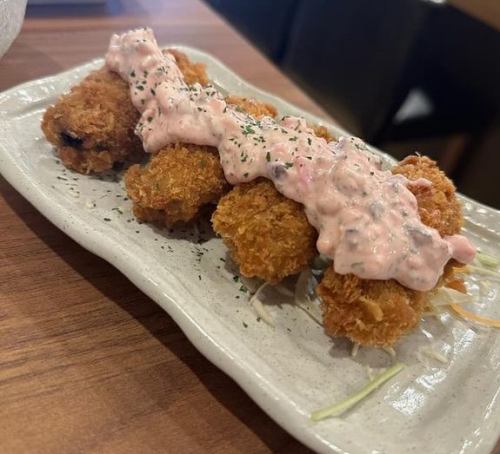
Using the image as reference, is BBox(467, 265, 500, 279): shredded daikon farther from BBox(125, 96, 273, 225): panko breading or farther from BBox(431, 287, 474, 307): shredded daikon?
BBox(125, 96, 273, 225): panko breading

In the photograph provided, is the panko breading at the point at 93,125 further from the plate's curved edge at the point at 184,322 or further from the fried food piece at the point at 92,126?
the plate's curved edge at the point at 184,322

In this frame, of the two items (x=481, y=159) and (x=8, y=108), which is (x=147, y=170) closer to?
(x=8, y=108)

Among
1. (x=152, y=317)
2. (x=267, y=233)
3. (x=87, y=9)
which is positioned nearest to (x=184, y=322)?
(x=152, y=317)

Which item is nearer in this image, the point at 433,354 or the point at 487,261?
the point at 433,354

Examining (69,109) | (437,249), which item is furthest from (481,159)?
(69,109)

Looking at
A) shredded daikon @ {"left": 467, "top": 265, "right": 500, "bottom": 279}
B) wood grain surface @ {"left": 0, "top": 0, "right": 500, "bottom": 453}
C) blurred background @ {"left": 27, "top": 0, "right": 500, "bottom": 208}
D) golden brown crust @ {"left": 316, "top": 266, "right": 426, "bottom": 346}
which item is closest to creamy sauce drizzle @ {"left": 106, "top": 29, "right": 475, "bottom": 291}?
golden brown crust @ {"left": 316, "top": 266, "right": 426, "bottom": 346}

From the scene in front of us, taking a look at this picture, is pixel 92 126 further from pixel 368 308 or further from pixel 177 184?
pixel 368 308

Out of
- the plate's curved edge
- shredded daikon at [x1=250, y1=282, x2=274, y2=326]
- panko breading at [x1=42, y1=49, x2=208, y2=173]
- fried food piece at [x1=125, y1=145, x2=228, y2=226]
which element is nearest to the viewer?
the plate's curved edge
